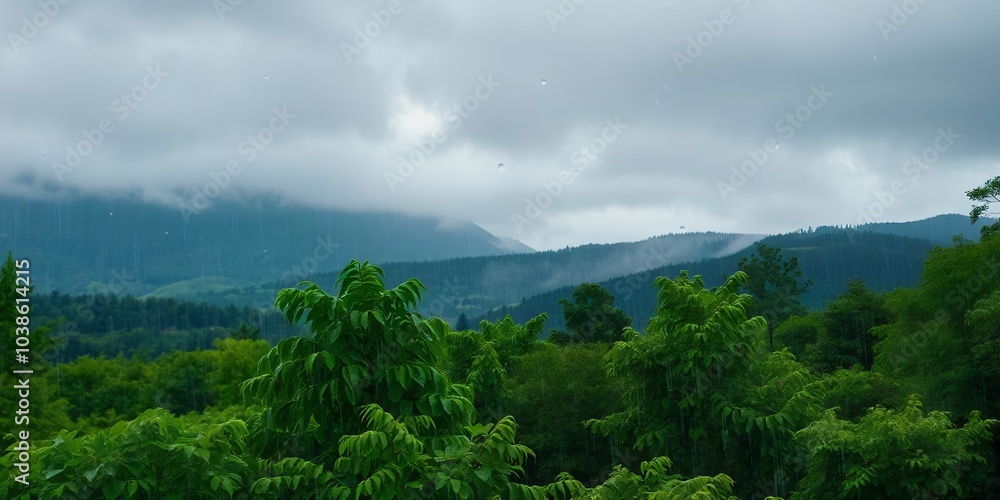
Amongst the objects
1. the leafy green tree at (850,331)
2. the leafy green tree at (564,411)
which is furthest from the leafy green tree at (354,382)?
the leafy green tree at (850,331)

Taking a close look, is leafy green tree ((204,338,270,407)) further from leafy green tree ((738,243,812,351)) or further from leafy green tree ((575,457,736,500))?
leafy green tree ((575,457,736,500))

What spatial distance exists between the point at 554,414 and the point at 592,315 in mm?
19268

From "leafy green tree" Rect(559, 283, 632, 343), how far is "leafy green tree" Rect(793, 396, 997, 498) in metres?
33.0

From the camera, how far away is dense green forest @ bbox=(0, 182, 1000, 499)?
21.9 feet

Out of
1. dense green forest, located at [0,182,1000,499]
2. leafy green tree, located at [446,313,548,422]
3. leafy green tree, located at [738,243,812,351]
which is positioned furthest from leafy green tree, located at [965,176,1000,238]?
leafy green tree, located at [738,243,812,351]

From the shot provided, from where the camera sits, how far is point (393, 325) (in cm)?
772

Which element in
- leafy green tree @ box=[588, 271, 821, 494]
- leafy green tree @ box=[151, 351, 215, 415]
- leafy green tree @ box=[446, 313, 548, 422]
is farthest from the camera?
leafy green tree @ box=[151, 351, 215, 415]

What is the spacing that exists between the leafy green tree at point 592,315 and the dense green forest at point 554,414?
1077cm

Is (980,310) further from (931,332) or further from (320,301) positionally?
(320,301)

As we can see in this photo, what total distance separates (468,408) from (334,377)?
1.32 meters

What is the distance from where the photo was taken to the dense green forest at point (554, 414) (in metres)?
6.66

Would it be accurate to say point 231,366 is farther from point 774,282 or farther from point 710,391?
point 774,282

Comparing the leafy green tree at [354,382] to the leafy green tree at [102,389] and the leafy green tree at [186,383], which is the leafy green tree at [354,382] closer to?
the leafy green tree at [102,389]

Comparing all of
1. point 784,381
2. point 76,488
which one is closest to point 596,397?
point 784,381
